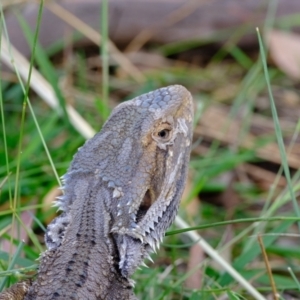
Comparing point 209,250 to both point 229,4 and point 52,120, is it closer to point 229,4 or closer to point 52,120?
point 52,120

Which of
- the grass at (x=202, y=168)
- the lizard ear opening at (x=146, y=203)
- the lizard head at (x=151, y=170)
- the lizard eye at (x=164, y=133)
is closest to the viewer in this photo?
the lizard head at (x=151, y=170)

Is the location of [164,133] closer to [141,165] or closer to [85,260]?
[141,165]

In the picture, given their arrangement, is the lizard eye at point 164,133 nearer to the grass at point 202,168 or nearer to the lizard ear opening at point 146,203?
the lizard ear opening at point 146,203

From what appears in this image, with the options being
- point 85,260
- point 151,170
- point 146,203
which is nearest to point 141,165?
point 151,170

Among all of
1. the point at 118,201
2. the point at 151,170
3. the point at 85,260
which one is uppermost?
the point at 151,170

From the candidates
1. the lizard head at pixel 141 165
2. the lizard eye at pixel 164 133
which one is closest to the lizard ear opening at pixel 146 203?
the lizard head at pixel 141 165

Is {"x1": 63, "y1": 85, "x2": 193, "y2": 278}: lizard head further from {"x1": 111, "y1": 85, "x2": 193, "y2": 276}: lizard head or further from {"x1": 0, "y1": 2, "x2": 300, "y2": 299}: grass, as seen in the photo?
{"x1": 0, "y1": 2, "x2": 300, "y2": 299}: grass
